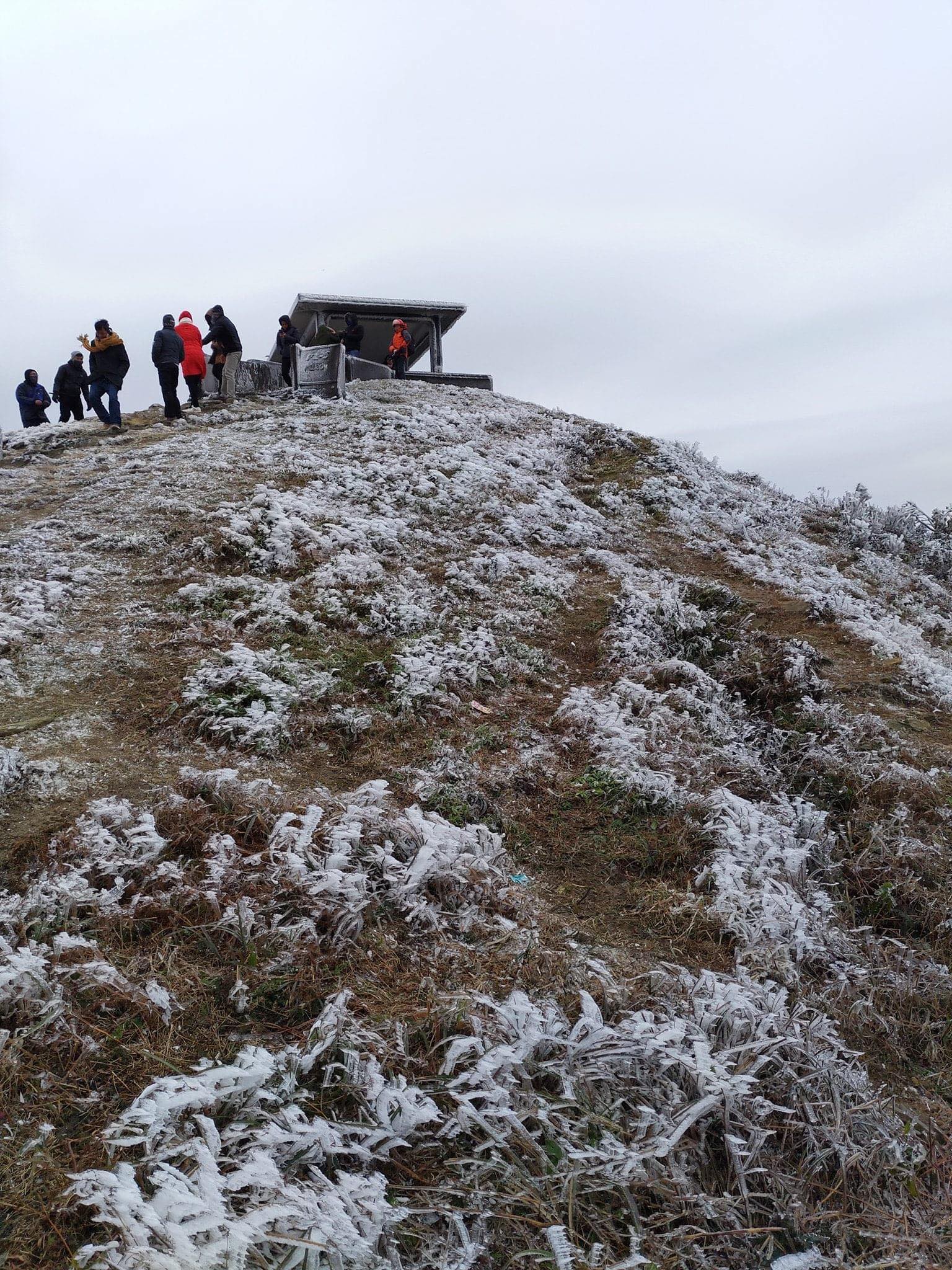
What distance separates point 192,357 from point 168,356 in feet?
5.44

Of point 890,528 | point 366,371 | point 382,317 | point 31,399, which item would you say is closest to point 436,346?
point 382,317

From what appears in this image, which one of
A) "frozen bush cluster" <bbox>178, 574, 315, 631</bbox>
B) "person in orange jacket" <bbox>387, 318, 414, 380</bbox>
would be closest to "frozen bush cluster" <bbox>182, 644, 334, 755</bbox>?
"frozen bush cluster" <bbox>178, 574, 315, 631</bbox>

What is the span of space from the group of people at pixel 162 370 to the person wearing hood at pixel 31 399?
1 cm

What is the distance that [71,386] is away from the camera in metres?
18.3

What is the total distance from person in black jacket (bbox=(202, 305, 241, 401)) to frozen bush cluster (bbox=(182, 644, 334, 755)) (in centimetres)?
1157

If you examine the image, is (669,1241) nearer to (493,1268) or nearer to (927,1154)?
(493,1268)

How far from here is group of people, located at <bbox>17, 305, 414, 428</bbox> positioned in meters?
14.7

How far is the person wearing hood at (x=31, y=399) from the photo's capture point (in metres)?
17.6

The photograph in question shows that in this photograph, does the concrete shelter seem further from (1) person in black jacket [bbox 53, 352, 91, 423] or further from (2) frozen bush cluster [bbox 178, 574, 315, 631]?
(2) frozen bush cluster [bbox 178, 574, 315, 631]

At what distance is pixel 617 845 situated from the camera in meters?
5.59

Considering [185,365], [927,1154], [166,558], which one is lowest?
[927,1154]

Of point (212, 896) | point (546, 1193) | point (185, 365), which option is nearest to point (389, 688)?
point (212, 896)

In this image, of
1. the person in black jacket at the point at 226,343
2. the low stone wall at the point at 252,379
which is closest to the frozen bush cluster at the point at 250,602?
the person in black jacket at the point at 226,343

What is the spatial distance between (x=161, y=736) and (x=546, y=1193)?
4327 mm
